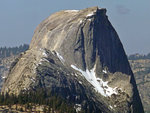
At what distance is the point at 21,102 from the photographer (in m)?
198

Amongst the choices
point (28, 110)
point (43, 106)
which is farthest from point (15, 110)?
point (43, 106)

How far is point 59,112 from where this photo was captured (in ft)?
622

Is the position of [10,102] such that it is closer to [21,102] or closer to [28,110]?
[21,102]

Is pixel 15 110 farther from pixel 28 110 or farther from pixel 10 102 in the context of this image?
pixel 10 102

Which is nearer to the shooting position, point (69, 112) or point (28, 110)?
point (28, 110)

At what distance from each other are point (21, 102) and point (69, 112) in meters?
16.5

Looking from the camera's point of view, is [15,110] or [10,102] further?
[10,102]

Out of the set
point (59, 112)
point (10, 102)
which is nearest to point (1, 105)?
point (10, 102)

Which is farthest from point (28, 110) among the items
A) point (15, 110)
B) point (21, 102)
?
point (21, 102)

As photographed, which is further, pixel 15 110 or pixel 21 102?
pixel 21 102

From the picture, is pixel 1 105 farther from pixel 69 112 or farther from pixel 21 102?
pixel 69 112

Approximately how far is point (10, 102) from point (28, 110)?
54.7 ft

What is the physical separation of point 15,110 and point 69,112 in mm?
25842

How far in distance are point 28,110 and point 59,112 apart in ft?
43.2
